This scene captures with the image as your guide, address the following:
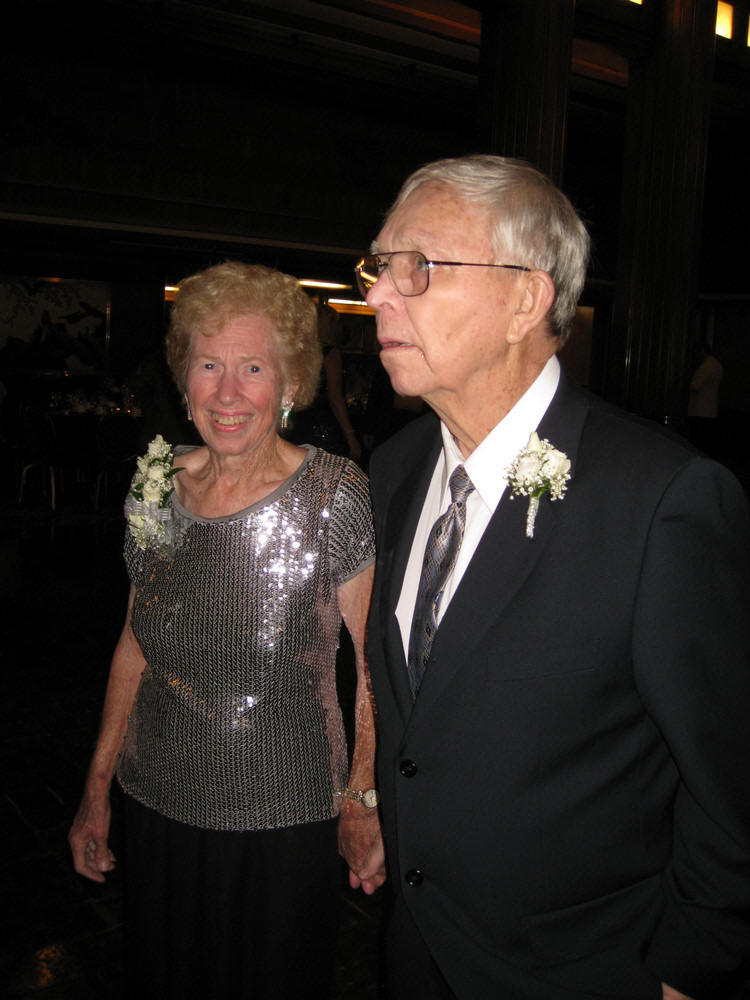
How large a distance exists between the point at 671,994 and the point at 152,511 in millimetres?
1424

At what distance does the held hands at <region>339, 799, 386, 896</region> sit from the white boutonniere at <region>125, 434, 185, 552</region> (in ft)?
2.53

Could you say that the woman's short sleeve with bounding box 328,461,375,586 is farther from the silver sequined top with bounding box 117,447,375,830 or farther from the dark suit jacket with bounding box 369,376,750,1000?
the dark suit jacket with bounding box 369,376,750,1000

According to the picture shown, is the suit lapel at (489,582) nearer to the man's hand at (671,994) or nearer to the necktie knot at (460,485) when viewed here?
the necktie knot at (460,485)

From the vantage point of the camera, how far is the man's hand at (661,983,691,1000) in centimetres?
120

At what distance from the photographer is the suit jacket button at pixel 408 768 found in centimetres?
131

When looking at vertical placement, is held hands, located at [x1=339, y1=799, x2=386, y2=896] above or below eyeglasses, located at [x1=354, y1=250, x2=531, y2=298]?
below

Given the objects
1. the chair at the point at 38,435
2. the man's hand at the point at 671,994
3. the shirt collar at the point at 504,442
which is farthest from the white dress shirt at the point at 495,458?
the chair at the point at 38,435

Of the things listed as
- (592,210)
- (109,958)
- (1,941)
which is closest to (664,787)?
(109,958)

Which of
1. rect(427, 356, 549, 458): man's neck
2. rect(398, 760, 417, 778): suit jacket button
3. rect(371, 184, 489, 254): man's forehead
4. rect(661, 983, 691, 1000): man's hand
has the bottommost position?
rect(661, 983, 691, 1000): man's hand

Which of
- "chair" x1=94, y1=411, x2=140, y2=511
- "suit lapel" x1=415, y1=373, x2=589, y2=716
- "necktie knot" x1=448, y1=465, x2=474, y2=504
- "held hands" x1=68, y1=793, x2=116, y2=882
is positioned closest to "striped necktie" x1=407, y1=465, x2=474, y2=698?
"necktie knot" x1=448, y1=465, x2=474, y2=504

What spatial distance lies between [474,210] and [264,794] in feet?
4.23

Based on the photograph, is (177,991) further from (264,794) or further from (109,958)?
(109,958)

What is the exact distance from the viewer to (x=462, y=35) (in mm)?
7930

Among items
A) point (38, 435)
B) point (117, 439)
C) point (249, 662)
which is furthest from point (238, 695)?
point (38, 435)
